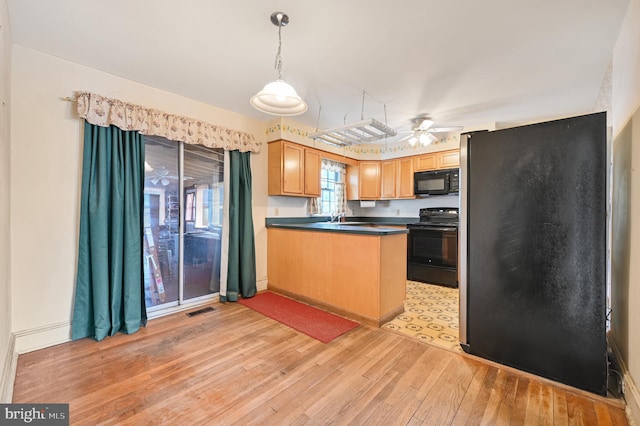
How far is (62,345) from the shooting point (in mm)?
2361

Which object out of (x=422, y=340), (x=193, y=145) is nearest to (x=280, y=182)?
(x=193, y=145)

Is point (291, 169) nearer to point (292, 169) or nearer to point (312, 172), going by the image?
point (292, 169)

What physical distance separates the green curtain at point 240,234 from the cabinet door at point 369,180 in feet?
8.19

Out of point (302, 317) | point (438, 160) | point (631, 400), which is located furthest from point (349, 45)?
point (438, 160)

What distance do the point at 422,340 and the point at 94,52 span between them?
3.84m

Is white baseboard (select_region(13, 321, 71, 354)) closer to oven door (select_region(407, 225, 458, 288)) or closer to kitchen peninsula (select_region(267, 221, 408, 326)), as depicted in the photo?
kitchen peninsula (select_region(267, 221, 408, 326))

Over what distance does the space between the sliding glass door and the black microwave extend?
10.8 feet

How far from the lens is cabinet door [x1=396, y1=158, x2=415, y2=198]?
4.95m

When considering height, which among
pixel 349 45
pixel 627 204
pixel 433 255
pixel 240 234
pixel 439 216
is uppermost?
pixel 349 45

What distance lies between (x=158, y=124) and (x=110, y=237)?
124 centimetres

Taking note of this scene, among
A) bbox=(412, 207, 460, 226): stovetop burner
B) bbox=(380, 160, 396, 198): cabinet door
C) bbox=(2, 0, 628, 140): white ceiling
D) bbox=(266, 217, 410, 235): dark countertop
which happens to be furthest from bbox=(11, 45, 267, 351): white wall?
bbox=(412, 207, 460, 226): stovetop burner

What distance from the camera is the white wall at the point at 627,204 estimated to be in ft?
5.16

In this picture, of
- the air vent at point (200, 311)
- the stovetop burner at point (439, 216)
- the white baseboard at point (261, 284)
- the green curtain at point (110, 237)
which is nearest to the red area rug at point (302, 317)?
the white baseboard at point (261, 284)

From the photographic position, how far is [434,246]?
4367 millimetres
